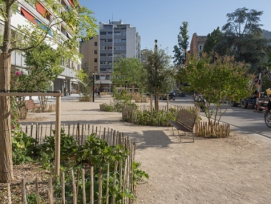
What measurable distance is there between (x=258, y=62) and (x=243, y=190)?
39.2 metres

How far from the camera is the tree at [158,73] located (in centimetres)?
1415

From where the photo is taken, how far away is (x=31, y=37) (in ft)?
15.8

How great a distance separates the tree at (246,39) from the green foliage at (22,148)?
3772cm

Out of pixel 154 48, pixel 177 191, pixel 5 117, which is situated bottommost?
pixel 177 191

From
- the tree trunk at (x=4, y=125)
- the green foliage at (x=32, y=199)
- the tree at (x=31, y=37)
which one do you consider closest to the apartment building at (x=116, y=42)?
the tree at (x=31, y=37)

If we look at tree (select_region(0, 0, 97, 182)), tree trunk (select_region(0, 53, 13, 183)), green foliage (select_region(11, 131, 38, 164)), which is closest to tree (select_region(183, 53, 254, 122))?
tree (select_region(0, 0, 97, 182))

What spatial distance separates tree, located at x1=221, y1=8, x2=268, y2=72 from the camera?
40500 mm

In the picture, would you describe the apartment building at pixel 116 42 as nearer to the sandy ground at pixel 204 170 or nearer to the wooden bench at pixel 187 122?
the wooden bench at pixel 187 122

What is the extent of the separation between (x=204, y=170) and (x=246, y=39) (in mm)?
39342

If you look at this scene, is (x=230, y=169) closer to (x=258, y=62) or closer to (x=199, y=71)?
(x=199, y=71)

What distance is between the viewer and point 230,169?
588cm

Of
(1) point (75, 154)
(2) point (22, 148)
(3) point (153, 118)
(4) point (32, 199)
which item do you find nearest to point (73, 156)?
(1) point (75, 154)

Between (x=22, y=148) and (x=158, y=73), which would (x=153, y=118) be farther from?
(x=22, y=148)

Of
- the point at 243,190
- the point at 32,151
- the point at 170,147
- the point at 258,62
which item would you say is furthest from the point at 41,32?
the point at 258,62
